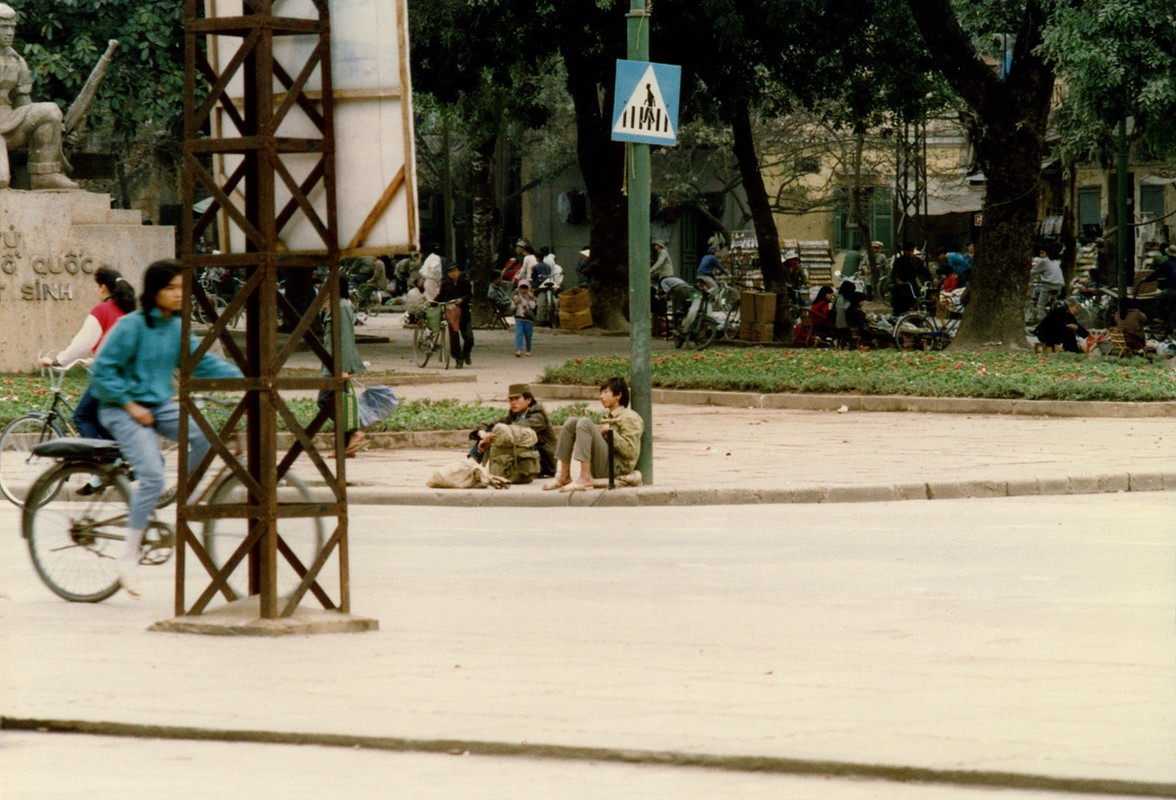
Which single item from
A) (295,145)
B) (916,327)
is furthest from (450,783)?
(916,327)

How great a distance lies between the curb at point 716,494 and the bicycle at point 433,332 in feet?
44.3

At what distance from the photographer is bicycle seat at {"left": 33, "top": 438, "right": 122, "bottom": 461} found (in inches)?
361

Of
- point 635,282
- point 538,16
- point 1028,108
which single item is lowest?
point 635,282

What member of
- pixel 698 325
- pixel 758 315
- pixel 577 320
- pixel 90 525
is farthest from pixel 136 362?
pixel 577 320

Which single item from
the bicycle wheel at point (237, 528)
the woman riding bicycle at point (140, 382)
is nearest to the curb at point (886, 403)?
the bicycle wheel at point (237, 528)

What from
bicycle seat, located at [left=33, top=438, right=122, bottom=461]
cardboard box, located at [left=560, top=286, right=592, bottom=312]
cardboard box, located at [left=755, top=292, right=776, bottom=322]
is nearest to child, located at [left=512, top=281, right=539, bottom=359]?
cardboard box, located at [left=755, top=292, right=776, bottom=322]

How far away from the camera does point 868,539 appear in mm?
11297

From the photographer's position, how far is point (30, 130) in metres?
24.5

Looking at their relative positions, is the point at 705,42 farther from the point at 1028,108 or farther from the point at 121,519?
the point at 121,519

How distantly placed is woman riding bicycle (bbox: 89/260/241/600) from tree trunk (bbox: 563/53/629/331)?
2469 cm

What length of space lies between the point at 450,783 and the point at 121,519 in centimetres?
410

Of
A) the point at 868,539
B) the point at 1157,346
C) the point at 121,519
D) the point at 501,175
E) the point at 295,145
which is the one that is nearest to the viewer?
the point at 295,145

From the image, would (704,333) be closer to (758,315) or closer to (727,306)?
(758,315)

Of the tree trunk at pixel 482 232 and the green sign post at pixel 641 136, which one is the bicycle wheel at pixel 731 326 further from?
the green sign post at pixel 641 136
